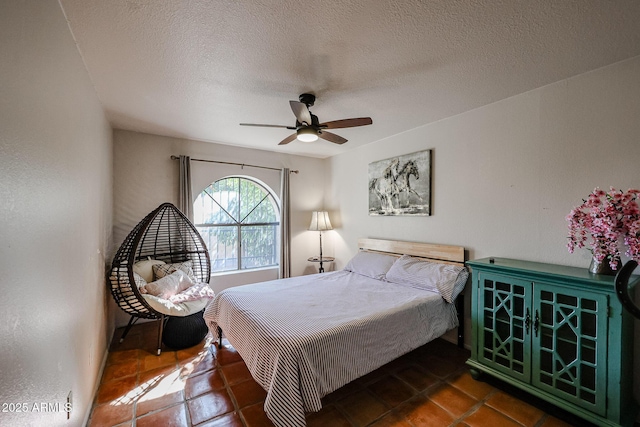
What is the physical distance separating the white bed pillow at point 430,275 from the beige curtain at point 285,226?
1.85 m

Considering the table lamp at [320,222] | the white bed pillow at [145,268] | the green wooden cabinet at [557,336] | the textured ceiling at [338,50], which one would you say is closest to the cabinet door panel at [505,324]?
the green wooden cabinet at [557,336]

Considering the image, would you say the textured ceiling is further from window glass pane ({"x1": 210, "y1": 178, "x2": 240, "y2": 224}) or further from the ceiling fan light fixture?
window glass pane ({"x1": 210, "y1": 178, "x2": 240, "y2": 224})

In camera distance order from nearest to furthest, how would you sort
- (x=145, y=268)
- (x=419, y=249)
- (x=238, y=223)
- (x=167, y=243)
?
(x=145, y=268)
(x=419, y=249)
(x=167, y=243)
(x=238, y=223)

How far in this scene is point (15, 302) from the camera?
917 millimetres

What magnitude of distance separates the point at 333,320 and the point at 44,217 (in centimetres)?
177

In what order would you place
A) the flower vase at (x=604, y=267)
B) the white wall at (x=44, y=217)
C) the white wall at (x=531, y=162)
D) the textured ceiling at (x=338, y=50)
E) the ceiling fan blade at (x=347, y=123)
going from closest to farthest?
the white wall at (x=44, y=217)
the textured ceiling at (x=338, y=50)
the flower vase at (x=604, y=267)
the white wall at (x=531, y=162)
the ceiling fan blade at (x=347, y=123)

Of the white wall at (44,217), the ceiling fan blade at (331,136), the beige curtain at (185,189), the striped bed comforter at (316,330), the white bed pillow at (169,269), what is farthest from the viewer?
the beige curtain at (185,189)

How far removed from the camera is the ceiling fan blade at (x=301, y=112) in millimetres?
2061

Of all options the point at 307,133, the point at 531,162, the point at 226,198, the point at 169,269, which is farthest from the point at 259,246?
the point at 531,162

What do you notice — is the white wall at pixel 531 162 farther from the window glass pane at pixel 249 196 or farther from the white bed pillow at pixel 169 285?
the white bed pillow at pixel 169 285

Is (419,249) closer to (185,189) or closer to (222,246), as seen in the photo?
(222,246)

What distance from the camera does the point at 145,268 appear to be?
10.4 ft

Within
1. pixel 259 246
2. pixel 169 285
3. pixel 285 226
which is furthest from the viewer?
pixel 259 246

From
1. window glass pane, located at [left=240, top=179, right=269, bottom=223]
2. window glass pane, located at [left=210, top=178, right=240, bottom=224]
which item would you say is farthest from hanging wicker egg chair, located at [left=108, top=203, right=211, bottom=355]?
window glass pane, located at [left=240, top=179, right=269, bottom=223]
